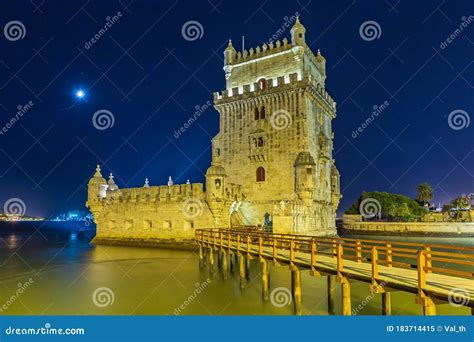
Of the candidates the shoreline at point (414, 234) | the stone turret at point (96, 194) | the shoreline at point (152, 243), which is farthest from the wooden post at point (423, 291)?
the shoreline at point (414, 234)

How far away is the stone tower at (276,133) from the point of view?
103 feet

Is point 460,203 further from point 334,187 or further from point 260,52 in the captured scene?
point 260,52

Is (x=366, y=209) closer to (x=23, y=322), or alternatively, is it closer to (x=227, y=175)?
(x=227, y=175)

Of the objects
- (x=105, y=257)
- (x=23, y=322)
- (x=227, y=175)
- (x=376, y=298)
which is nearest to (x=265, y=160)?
(x=227, y=175)

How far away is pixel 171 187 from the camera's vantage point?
1351 inches

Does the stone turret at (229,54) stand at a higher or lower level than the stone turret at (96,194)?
higher

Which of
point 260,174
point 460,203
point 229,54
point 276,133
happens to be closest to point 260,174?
point 260,174

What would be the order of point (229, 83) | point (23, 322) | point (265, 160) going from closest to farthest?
1. point (23, 322)
2. point (265, 160)
3. point (229, 83)

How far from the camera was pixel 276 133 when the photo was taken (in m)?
32.7

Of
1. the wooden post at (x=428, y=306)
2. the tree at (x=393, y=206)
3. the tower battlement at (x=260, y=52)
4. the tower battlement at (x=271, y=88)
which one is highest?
the tower battlement at (x=260, y=52)

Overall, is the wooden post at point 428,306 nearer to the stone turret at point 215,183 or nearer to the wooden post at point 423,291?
the wooden post at point 423,291

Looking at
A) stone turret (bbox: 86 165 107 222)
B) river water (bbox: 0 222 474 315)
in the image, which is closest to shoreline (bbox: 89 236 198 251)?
stone turret (bbox: 86 165 107 222)

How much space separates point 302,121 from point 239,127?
615 cm

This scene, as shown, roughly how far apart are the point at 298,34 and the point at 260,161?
11.8 meters
